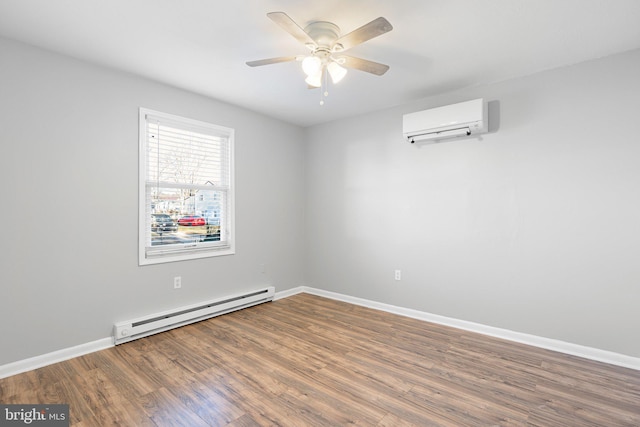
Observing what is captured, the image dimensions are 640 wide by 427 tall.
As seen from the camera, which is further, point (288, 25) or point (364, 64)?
point (364, 64)

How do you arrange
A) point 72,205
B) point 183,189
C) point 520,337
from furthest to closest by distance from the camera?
1. point 183,189
2. point 520,337
3. point 72,205

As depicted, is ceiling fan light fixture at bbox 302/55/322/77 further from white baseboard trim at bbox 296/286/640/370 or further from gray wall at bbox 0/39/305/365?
white baseboard trim at bbox 296/286/640/370

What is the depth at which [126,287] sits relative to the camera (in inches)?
111

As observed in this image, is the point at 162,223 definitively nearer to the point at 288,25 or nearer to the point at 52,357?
the point at 52,357

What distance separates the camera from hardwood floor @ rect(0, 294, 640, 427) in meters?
1.80

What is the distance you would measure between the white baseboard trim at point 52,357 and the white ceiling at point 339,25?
2.38 m

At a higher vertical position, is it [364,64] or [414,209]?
[364,64]

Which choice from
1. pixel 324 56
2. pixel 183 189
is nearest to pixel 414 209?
pixel 324 56

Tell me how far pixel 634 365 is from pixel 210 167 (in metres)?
4.23

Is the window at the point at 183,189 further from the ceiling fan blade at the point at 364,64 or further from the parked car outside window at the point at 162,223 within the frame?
the ceiling fan blade at the point at 364,64

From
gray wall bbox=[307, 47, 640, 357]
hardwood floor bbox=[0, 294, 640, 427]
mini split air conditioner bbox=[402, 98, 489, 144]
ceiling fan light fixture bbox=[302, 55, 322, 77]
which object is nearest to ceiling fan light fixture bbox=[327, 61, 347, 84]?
ceiling fan light fixture bbox=[302, 55, 322, 77]

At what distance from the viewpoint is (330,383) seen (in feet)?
7.04

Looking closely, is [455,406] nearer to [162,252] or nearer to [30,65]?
[162,252]

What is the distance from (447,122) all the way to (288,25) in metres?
1.97
